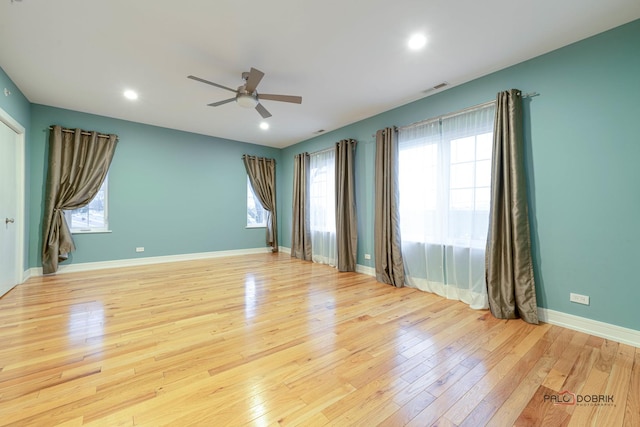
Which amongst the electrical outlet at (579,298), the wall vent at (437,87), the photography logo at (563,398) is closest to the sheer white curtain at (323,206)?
the wall vent at (437,87)

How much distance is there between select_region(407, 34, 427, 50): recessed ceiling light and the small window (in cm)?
494

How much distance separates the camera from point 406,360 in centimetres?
201

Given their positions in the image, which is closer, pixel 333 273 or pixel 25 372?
pixel 25 372

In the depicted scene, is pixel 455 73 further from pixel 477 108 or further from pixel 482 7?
pixel 482 7

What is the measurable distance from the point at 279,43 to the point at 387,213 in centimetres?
275

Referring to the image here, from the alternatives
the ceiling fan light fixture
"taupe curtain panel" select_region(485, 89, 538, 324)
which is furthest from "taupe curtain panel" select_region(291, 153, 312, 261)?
"taupe curtain panel" select_region(485, 89, 538, 324)

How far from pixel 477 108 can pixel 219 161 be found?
17.2 ft

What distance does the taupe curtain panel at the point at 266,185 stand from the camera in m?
6.62

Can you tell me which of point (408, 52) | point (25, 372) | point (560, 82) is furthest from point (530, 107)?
point (25, 372)

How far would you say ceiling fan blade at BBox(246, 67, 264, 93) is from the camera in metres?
2.65

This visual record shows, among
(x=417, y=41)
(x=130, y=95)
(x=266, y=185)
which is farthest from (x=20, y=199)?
(x=417, y=41)

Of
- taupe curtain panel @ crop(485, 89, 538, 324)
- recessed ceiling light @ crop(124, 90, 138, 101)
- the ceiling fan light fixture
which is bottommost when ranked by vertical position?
taupe curtain panel @ crop(485, 89, 538, 324)

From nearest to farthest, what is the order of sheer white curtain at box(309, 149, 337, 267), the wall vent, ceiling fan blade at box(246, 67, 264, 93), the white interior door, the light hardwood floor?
the light hardwood floor < ceiling fan blade at box(246, 67, 264, 93) < the white interior door < the wall vent < sheer white curtain at box(309, 149, 337, 267)

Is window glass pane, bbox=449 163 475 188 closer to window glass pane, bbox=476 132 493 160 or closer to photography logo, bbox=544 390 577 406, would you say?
window glass pane, bbox=476 132 493 160
